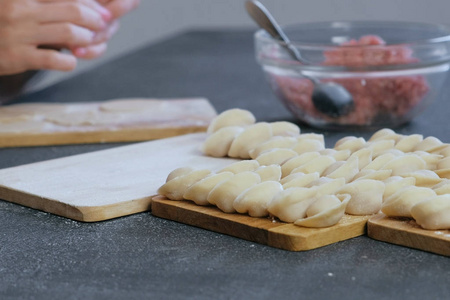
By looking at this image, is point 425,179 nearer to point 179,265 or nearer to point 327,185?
point 327,185

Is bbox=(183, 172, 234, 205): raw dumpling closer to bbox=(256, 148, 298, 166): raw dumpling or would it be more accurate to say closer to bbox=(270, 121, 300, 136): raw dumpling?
bbox=(256, 148, 298, 166): raw dumpling

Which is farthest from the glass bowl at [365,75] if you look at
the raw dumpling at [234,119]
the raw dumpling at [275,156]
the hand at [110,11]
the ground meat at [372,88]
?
the hand at [110,11]

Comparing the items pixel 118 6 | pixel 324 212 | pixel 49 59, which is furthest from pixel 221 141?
pixel 118 6

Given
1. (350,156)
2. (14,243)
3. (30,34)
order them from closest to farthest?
(14,243) < (350,156) < (30,34)

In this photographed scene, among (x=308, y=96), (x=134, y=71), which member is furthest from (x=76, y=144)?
(x=134, y=71)

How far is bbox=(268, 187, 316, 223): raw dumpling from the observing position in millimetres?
784

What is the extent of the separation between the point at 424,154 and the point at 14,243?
494mm

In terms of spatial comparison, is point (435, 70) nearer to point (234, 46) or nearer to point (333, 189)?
point (333, 189)

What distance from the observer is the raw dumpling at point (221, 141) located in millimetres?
1122

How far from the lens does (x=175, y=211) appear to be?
863 millimetres

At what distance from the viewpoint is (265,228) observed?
2.54ft

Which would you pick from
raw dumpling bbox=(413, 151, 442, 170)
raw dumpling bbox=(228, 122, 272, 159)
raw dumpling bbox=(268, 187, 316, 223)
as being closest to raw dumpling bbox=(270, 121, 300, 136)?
raw dumpling bbox=(228, 122, 272, 159)

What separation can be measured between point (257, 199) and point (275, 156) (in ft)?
0.59

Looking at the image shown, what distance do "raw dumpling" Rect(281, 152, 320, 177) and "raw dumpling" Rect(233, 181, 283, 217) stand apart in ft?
0.34
